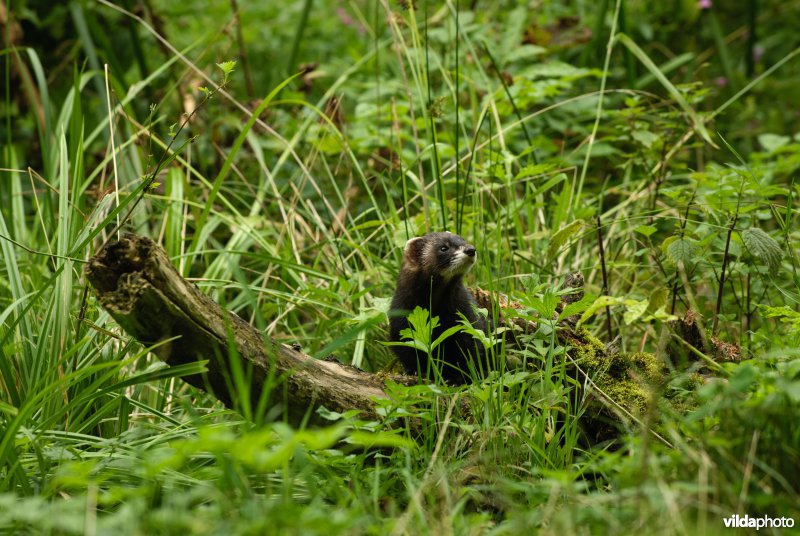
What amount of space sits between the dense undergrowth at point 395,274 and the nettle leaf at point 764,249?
0.5 inches

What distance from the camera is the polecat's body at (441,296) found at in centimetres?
419

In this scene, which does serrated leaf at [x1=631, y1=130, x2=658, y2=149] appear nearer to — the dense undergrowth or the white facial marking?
the dense undergrowth

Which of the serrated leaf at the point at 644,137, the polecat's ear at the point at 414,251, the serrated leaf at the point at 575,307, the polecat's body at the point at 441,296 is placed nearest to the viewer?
the serrated leaf at the point at 575,307

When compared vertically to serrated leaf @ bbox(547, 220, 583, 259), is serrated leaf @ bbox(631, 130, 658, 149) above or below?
above

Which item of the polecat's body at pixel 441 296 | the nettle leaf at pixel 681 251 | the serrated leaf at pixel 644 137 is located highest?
the serrated leaf at pixel 644 137

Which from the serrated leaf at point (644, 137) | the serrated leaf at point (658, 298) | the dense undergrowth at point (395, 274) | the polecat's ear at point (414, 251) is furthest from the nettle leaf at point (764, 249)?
the serrated leaf at point (644, 137)

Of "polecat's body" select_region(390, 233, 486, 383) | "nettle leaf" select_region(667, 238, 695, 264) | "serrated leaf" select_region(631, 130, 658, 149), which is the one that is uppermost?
"serrated leaf" select_region(631, 130, 658, 149)

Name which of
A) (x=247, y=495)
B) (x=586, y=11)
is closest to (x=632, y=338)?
(x=247, y=495)

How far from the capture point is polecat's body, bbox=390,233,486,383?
419cm

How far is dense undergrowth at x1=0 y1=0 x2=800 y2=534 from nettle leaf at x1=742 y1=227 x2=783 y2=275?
0.04 ft

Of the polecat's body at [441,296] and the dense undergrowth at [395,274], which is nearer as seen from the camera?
the dense undergrowth at [395,274]

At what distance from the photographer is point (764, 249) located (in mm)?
3701

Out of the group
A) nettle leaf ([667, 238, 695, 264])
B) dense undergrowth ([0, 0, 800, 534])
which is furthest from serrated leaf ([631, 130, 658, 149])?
nettle leaf ([667, 238, 695, 264])

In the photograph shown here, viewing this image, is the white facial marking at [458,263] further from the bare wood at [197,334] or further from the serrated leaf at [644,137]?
the serrated leaf at [644,137]
